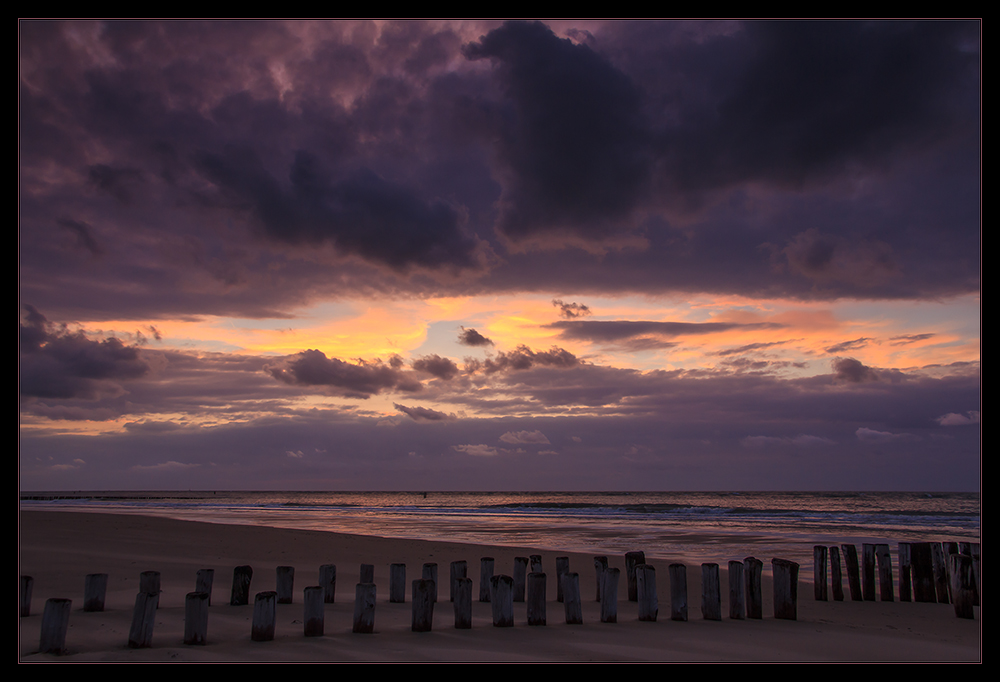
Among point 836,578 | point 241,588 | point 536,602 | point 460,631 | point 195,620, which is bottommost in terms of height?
point 836,578

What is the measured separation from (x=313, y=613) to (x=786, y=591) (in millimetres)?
5937

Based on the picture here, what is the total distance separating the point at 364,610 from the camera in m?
6.55

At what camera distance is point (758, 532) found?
23.7m

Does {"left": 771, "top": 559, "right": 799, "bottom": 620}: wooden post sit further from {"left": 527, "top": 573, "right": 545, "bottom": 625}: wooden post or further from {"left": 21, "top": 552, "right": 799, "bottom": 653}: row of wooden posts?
{"left": 527, "top": 573, "right": 545, "bottom": 625}: wooden post

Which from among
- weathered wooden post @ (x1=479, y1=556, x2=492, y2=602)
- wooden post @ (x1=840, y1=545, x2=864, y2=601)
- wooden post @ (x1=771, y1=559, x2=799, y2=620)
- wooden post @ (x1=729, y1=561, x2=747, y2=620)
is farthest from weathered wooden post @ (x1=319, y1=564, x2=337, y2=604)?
wooden post @ (x1=840, y1=545, x2=864, y2=601)

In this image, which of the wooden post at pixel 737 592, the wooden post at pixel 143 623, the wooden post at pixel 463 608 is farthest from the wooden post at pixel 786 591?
the wooden post at pixel 143 623

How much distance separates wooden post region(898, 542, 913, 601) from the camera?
9672 mm

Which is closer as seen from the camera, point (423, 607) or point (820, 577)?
point (423, 607)

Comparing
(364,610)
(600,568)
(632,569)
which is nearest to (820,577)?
(632,569)

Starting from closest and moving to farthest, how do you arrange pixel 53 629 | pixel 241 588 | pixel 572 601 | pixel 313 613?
pixel 53 629, pixel 313 613, pixel 572 601, pixel 241 588

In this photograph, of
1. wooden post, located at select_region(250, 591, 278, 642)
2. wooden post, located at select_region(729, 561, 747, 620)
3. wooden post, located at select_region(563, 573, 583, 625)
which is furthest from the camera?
wooden post, located at select_region(729, 561, 747, 620)

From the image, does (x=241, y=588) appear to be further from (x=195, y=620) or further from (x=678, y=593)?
(x=678, y=593)

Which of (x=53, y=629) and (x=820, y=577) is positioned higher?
(x=53, y=629)

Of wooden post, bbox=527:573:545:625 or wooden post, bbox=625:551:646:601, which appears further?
wooden post, bbox=625:551:646:601
